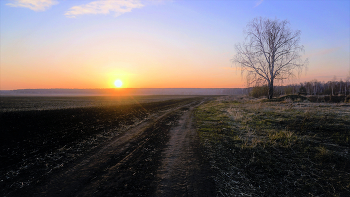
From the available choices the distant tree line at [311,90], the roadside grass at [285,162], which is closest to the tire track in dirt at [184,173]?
the roadside grass at [285,162]

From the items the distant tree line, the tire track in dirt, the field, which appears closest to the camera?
the tire track in dirt

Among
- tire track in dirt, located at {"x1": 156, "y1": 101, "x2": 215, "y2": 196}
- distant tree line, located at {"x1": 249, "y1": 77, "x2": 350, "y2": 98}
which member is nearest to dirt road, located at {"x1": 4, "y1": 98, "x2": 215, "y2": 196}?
tire track in dirt, located at {"x1": 156, "y1": 101, "x2": 215, "y2": 196}

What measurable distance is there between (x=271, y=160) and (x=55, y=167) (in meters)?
6.86

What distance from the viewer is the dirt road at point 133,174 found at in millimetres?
3811

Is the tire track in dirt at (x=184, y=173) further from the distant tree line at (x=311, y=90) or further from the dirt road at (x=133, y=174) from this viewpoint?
the distant tree line at (x=311, y=90)

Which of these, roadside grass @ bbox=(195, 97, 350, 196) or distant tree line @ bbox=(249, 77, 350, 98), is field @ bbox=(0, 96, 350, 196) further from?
distant tree line @ bbox=(249, 77, 350, 98)

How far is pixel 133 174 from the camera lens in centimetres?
459

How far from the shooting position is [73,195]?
3.68 metres

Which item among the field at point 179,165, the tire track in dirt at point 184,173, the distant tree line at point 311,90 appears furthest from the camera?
the distant tree line at point 311,90

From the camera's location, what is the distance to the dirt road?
381 centimetres

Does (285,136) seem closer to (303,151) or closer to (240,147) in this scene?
(303,151)

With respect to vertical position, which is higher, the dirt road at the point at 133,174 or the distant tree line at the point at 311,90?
the distant tree line at the point at 311,90

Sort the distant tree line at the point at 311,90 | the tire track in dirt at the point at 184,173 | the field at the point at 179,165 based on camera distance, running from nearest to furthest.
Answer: the tire track in dirt at the point at 184,173
the field at the point at 179,165
the distant tree line at the point at 311,90

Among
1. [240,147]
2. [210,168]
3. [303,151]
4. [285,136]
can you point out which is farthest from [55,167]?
[285,136]
